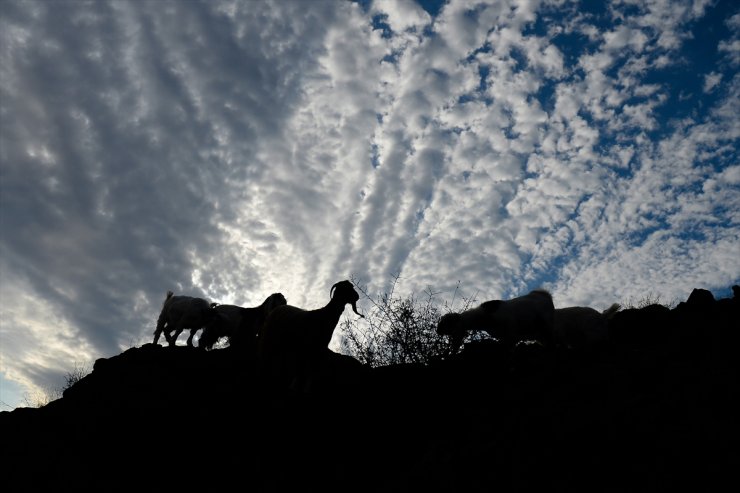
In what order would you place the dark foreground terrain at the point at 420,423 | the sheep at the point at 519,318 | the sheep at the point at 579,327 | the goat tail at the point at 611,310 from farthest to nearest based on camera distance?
the goat tail at the point at 611,310
the sheep at the point at 579,327
the sheep at the point at 519,318
the dark foreground terrain at the point at 420,423

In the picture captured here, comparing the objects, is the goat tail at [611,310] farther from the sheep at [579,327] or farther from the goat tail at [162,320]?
the goat tail at [162,320]

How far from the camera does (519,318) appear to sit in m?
10.7

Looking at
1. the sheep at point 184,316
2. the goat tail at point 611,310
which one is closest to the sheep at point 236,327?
the sheep at point 184,316

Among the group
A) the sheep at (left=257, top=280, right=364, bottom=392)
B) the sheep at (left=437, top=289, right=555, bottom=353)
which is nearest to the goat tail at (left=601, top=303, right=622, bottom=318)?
the sheep at (left=437, top=289, right=555, bottom=353)

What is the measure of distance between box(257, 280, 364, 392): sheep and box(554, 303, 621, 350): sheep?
614 cm

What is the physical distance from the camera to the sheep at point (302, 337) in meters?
Result: 9.58

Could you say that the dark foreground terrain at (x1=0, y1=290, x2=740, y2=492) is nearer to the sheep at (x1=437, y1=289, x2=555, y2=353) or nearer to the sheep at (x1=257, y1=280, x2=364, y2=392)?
the sheep at (x1=437, y1=289, x2=555, y2=353)

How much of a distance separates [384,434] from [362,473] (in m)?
1.22

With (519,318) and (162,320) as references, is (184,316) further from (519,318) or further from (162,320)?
(519,318)

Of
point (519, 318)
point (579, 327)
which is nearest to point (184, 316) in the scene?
point (519, 318)

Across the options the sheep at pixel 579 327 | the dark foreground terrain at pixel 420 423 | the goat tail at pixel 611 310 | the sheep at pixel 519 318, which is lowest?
the dark foreground terrain at pixel 420 423

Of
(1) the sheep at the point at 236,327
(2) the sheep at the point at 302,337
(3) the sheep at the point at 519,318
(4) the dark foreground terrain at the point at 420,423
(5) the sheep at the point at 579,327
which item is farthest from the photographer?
(1) the sheep at the point at 236,327

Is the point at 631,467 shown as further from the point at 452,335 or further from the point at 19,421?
the point at 19,421

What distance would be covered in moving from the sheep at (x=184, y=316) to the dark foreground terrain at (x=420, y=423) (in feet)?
11.2
